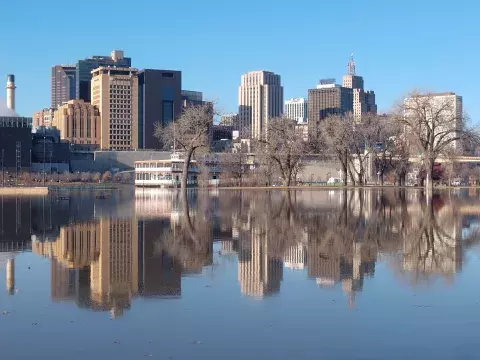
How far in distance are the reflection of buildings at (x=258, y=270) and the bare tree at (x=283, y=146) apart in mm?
59507

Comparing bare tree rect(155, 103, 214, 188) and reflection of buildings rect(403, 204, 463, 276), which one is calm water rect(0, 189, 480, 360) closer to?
reflection of buildings rect(403, 204, 463, 276)

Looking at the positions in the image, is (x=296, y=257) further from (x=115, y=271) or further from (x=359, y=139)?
(x=359, y=139)

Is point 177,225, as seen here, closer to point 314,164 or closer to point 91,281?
point 91,281

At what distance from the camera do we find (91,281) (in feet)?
39.9

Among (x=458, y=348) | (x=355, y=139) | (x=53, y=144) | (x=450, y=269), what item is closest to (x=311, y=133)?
(x=355, y=139)

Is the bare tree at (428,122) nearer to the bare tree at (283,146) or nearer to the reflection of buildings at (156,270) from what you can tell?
the bare tree at (283,146)

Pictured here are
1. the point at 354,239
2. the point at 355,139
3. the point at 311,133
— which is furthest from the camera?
the point at 311,133

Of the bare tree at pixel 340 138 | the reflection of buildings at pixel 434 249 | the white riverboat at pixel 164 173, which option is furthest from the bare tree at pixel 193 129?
the reflection of buildings at pixel 434 249

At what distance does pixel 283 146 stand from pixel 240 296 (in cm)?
6753

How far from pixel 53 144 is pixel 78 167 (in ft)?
36.2

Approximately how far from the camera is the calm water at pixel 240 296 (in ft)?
26.5

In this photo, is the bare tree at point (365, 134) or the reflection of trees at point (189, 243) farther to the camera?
the bare tree at point (365, 134)

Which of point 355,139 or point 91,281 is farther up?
point 355,139

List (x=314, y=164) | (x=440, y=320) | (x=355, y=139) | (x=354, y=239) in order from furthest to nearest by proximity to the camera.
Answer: (x=314, y=164) < (x=355, y=139) < (x=354, y=239) < (x=440, y=320)
